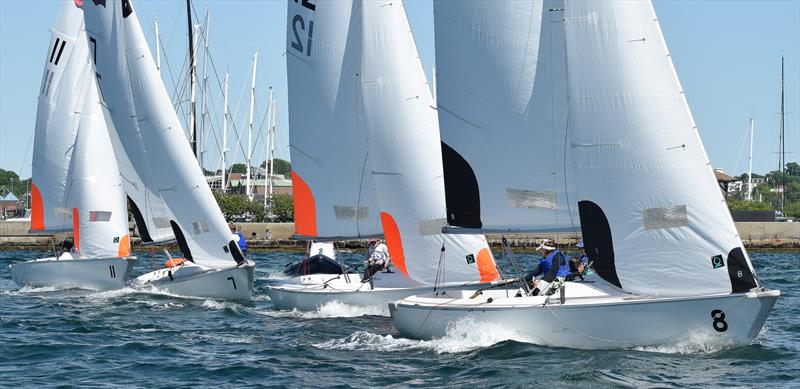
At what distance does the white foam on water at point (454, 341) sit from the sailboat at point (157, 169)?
22.4ft

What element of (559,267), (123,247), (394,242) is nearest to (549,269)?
(559,267)

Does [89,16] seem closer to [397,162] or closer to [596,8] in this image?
[397,162]

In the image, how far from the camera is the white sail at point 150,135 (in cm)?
2461

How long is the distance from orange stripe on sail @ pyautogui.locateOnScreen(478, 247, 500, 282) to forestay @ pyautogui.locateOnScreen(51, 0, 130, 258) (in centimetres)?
1060

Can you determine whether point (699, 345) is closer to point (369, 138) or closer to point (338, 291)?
point (338, 291)

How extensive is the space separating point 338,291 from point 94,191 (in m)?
8.98

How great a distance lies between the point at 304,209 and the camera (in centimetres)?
2516

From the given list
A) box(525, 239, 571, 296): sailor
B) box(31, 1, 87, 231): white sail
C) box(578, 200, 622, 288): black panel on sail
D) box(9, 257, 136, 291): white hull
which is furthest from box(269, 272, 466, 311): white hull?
box(31, 1, 87, 231): white sail

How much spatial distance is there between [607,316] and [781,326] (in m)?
4.96

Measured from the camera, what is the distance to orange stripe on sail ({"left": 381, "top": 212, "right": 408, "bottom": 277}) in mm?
20616

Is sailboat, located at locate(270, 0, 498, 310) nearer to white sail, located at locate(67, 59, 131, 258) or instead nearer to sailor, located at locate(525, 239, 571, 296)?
sailor, located at locate(525, 239, 571, 296)

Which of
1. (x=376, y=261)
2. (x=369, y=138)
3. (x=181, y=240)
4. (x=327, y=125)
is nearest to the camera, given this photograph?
(x=369, y=138)

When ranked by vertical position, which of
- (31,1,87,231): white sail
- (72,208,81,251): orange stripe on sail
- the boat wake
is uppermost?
(31,1,87,231): white sail

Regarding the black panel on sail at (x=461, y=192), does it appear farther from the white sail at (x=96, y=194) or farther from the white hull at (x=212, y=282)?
the white sail at (x=96, y=194)
